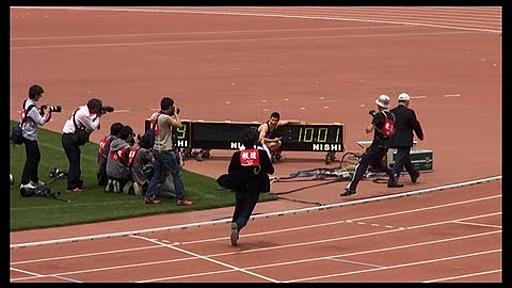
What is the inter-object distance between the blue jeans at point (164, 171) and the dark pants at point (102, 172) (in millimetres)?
1509

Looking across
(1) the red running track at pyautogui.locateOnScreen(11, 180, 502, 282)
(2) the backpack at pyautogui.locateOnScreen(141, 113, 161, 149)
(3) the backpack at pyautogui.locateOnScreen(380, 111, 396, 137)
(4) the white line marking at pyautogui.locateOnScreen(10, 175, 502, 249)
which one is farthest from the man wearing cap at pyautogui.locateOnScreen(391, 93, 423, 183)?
(2) the backpack at pyautogui.locateOnScreen(141, 113, 161, 149)

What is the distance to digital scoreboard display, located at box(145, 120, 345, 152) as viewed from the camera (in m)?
25.3

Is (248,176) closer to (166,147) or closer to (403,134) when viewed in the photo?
(166,147)

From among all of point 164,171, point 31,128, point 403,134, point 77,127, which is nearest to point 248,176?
point 164,171

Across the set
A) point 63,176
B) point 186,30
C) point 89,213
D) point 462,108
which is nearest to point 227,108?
point 462,108

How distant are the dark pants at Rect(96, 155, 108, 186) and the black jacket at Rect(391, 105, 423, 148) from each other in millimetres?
4887

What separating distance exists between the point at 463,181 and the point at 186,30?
35629mm

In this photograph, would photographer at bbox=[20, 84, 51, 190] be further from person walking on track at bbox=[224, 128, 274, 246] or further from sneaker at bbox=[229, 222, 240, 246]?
sneaker at bbox=[229, 222, 240, 246]

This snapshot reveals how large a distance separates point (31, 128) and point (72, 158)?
3.22 feet

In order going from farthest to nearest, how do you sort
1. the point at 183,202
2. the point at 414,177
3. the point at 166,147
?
the point at 414,177, the point at 183,202, the point at 166,147

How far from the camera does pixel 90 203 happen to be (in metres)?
21.4

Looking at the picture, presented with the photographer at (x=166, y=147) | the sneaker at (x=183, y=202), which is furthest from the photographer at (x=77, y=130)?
the sneaker at (x=183, y=202)

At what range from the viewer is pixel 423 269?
16.8 meters

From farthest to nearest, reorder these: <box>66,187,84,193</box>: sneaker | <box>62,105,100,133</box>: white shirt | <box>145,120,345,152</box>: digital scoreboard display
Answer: <box>145,120,345,152</box>: digital scoreboard display, <box>66,187,84,193</box>: sneaker, <box>62,105,100,133</box>: white shirt
